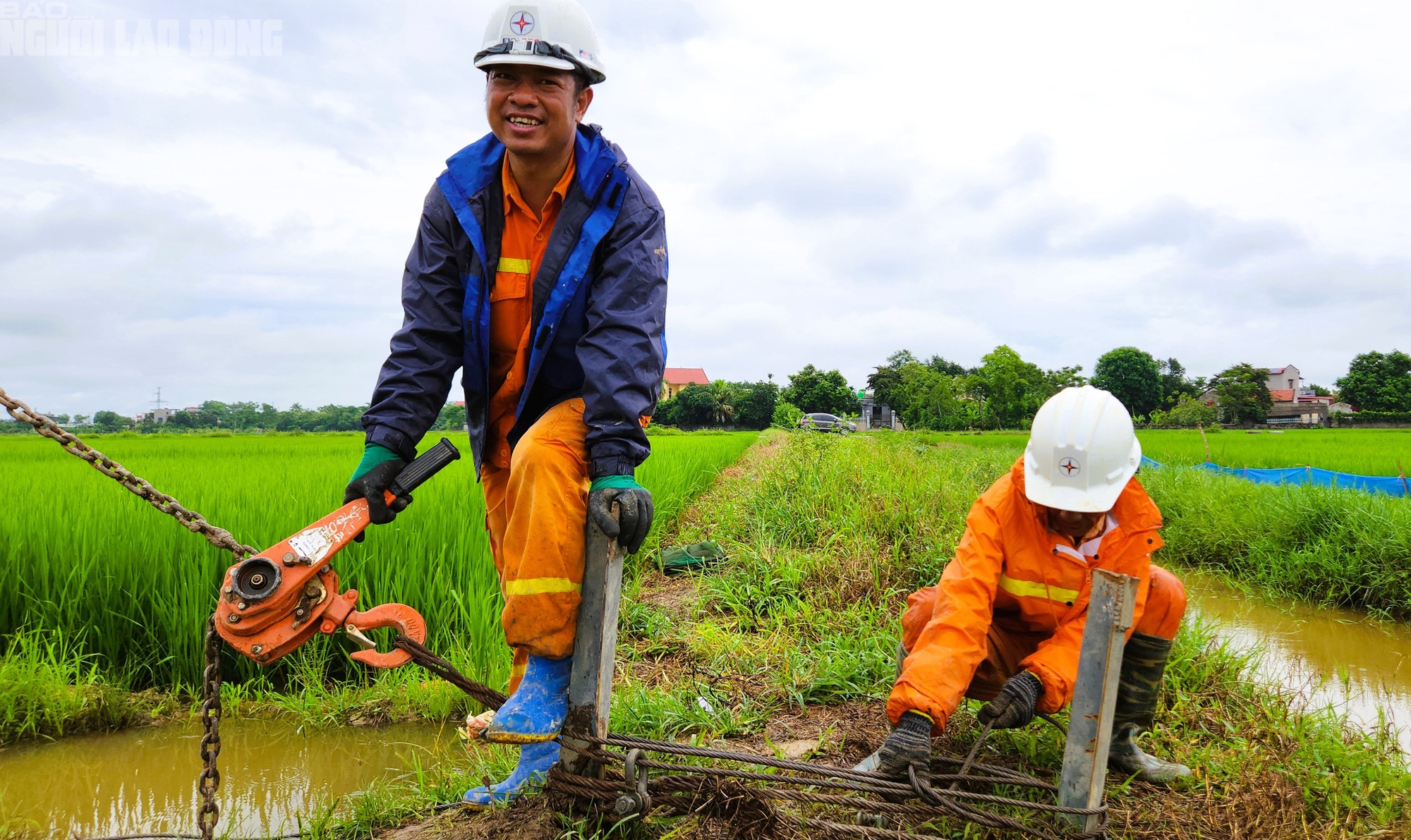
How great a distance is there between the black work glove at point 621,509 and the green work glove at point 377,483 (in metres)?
0.43

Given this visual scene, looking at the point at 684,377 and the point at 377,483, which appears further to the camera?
the point at 684,377

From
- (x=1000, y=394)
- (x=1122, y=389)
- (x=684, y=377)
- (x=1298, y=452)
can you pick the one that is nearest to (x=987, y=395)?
(x=1000, y=394)

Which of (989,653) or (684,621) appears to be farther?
(684,621)

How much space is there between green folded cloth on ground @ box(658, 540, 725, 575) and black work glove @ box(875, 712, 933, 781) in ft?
9.12

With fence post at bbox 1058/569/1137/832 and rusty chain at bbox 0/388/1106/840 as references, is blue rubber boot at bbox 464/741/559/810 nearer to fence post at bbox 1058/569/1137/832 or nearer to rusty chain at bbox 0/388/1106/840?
rusty chain at bbox 0/388/1106/840

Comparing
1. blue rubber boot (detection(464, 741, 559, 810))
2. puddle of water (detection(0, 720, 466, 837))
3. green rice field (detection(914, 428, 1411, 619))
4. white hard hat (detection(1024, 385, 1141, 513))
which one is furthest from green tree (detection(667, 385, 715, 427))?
blue rubber boot (detection(464, 741, 559, 810))

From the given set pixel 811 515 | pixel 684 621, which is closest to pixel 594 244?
pixel 684 621

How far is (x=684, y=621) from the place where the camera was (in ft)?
11.5

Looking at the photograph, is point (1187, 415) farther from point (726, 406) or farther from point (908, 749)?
point (908, 749)

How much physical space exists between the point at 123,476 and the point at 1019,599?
2.15 m

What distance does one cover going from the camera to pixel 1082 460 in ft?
6.30

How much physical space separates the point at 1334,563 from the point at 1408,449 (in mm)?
9392

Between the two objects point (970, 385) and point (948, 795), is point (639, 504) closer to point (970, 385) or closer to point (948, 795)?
point (948, 795)

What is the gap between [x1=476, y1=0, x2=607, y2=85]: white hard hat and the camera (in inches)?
66.3
